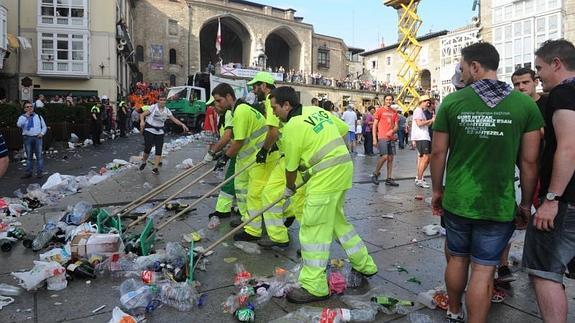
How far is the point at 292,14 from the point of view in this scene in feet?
166

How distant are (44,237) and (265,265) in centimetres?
236

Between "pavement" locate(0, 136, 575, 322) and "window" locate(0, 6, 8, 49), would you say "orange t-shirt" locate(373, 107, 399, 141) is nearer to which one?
"pavement" locate(0, 136, 575, 322)

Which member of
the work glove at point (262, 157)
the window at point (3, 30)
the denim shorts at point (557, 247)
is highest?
the window at point (3, 30)

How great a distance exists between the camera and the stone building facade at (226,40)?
139 ft

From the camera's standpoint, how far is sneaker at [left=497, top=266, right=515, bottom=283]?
143 inches

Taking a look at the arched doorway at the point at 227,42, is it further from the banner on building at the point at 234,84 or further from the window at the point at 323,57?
the banner on building at the point at 234,84

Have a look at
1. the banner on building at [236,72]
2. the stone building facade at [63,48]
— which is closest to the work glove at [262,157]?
the stone building facade at [63,48]

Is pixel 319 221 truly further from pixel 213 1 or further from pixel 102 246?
pixel 213 1

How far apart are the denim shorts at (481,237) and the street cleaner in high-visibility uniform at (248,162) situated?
8.07 ft

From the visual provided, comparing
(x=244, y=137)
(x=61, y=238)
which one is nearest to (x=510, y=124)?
(x=244, y=137)

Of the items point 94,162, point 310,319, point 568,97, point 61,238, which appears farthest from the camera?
point 94,162

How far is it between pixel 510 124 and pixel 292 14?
50770mm

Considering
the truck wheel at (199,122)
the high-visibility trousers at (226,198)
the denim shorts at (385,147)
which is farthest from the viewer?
the truck wheel at (199,122)

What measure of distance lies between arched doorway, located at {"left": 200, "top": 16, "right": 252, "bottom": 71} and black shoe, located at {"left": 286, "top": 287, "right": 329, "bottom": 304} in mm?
45700
